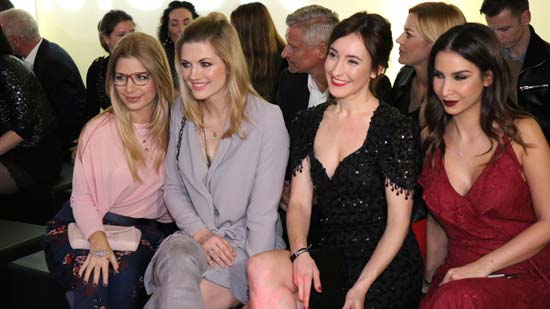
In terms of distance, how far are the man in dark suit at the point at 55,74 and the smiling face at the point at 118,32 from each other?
0.38 meters

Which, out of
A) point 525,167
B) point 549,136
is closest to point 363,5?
point 549,136

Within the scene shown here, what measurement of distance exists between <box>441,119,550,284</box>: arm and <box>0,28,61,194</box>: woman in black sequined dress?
2.56 m

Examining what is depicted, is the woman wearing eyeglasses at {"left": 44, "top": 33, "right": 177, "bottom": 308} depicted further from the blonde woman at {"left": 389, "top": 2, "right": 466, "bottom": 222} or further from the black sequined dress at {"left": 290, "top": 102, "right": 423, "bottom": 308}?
the blonde woman at {"left": 389, "top": 2, "right": 466, "bottom": 222}

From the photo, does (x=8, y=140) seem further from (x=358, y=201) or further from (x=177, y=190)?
(x=358, y=201)

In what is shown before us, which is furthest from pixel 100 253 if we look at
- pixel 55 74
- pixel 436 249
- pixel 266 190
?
pixel 55 74

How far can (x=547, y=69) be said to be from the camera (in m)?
3.39

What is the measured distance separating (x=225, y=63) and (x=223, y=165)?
0.39 m

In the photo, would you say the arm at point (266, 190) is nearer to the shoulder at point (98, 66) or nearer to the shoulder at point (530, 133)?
the shoulder at point (530, 133)

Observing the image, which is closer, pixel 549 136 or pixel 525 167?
pixel 525 167

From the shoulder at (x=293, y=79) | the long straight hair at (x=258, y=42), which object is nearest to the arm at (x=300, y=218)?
the shoulder at (x=293, y=79)

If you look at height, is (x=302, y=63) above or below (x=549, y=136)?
above

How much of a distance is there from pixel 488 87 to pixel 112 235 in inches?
59.9

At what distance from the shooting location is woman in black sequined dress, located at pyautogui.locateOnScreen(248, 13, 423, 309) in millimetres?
2150

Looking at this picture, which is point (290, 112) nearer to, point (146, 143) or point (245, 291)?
point (146, 143)
